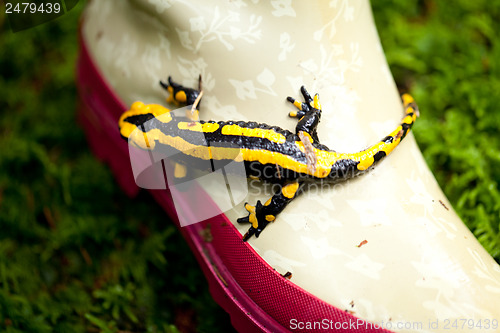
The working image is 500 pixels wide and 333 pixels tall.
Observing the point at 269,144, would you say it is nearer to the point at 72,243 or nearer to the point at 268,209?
the point at 268,209

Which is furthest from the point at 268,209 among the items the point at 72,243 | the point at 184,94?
the point at 72,243

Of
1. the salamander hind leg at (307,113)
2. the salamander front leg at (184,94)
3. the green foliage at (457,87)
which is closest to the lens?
the salamander hind leg at (307,113)

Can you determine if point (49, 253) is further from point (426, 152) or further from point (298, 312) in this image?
point (426, 152)

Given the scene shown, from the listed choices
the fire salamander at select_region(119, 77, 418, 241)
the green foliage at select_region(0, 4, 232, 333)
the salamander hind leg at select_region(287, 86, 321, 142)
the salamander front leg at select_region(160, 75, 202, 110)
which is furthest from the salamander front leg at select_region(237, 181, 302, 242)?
the green foliage at select_region(0, 4, 232, 333)

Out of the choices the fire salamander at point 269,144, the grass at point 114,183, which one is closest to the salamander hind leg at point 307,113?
the fire salamander at point 269,144

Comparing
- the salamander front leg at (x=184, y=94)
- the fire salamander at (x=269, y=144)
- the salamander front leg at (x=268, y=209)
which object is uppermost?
the salamander front leg at (x=184, y=94)

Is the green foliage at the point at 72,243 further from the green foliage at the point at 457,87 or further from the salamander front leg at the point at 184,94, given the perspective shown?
the green foliage at the point at 457,87
